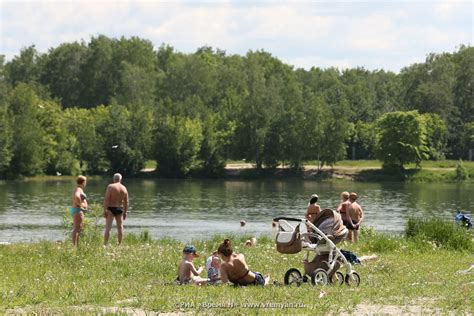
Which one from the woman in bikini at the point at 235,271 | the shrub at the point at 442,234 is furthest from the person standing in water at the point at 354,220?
the woman in bikini at the point at 235,271

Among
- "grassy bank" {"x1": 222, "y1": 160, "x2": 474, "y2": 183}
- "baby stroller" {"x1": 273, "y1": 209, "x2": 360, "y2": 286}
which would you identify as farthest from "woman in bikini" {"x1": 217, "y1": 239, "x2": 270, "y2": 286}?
"grassy bank" {"x1": 222, "y1": 160, "x2": 474, "y2": 183}

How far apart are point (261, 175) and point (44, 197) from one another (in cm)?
3901

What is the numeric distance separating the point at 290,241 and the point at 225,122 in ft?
299

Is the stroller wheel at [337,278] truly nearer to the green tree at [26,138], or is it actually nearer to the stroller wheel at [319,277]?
the stroller wheel at [319,277]

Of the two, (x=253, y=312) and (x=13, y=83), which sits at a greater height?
(x=13, y=83)

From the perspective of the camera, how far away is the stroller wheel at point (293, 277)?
1409 cm

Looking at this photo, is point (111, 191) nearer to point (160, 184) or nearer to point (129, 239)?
point (129, 239)

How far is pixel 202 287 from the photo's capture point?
13.7 m

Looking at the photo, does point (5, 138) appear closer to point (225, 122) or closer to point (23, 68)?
point (225, 122)

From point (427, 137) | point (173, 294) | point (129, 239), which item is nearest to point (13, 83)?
point (427, 137)

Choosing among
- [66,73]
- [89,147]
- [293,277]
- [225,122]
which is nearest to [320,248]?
[293,277]

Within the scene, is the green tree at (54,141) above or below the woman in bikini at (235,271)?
above

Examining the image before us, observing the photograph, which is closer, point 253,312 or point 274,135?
point 253,312

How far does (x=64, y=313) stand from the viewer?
10.6m
